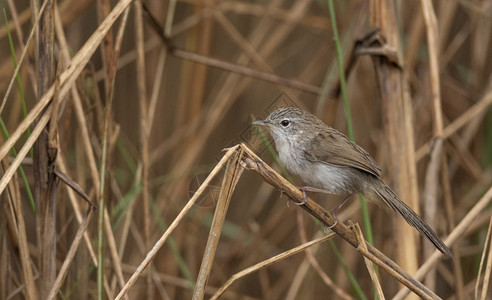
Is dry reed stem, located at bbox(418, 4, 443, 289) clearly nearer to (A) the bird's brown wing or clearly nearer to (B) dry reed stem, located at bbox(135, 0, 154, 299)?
(A) the bird's brown wing

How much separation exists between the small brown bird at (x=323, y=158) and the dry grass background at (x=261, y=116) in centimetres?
19

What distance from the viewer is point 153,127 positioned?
195 inches

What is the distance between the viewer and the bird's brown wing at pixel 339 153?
10.4 feet

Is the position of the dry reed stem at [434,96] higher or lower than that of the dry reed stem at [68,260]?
higher

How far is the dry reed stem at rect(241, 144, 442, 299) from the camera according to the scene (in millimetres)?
2316

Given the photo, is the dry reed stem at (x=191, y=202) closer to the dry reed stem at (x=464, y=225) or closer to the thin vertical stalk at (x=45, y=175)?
the thin vertical stalk at (x=45, y=175)

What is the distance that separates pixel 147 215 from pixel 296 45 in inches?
97.8

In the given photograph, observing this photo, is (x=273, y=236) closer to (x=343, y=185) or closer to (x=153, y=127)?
(x=153, y=127)

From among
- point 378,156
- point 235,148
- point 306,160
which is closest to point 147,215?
point 306,160

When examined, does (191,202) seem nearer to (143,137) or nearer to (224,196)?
(224,196)

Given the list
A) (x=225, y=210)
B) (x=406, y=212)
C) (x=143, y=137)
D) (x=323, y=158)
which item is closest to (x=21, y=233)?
(x=143, y=137)

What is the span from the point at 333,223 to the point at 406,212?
1.67 feet

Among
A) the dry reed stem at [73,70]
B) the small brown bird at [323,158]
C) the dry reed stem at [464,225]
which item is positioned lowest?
the dry reed stem at [464,225]

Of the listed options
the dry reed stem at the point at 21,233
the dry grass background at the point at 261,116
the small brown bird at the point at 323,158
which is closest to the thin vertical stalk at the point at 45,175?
the dry reed stem at the point at 21,233
